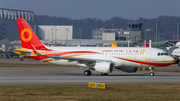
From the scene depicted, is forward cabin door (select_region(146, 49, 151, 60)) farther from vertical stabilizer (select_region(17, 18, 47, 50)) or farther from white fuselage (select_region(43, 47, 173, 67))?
vertical stabilizer (select_region(17, 18, 47, 50))

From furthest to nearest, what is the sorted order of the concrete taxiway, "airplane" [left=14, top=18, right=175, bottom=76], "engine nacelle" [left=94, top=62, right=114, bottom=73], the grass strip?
"airplane" [left=14, top=18, right=175, bottom=76], "engine nacelle" [left=94, top=62, right=114, bottom=73], the concrete taxiway, the grass strip

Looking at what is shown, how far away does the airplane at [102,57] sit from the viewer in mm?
33844

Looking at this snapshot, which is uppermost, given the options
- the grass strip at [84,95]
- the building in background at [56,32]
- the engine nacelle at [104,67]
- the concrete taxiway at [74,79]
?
the building in background at [56,32]

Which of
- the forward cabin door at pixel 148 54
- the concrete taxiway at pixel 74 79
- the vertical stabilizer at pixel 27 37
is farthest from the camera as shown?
the vertical stabilizer at pixel 27 37

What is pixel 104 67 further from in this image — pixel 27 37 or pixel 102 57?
pixel 27 37

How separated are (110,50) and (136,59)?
3.50 meters

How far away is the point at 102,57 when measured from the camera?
115 feet

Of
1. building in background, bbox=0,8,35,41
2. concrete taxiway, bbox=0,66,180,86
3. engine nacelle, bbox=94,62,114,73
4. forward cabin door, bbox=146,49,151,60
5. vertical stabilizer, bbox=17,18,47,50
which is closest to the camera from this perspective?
concrete taxiway, bbox=0,66,180,86

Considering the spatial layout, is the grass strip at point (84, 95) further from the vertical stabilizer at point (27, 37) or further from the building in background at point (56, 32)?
the building in background at point (56, 32)

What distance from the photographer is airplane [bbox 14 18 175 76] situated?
33.8 metres

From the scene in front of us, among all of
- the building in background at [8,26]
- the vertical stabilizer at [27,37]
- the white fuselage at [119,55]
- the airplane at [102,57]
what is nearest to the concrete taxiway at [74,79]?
the airplane at [102,57]

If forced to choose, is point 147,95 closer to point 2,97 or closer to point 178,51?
point 2,97

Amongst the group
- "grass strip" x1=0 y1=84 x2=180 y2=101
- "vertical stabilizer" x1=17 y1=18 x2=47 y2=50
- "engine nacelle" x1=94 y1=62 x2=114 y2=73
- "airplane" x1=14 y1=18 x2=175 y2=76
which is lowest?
"grass strip" x1=0 y1=84 x2=180 y2=101

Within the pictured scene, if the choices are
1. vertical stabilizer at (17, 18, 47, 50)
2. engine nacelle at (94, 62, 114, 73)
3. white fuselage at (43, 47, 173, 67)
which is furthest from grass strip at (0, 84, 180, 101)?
vertical stabilizer at (17, 18, 47, 50)
